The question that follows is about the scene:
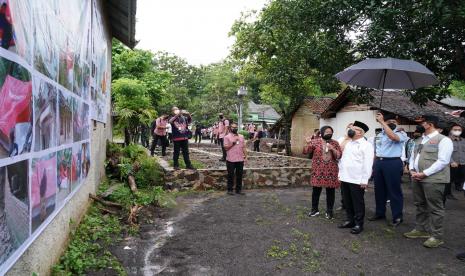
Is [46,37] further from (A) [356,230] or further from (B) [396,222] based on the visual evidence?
(B) [396,222]

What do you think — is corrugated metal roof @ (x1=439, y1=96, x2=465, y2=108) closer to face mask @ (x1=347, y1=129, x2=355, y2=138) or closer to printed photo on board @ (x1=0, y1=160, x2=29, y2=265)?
face mask @ (x1=347, y1=129, x2=355, y2=138)

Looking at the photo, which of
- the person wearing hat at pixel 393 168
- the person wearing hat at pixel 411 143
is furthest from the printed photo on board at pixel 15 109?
the person wearing hat at pixel 411 143

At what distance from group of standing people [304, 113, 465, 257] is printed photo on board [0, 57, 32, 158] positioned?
4.77 metres

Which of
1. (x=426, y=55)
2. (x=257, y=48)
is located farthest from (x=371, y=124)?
(x=426, y=55)

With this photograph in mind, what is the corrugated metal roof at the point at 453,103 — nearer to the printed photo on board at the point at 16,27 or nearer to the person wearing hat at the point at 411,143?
the person wearing hat at the point at 411,143

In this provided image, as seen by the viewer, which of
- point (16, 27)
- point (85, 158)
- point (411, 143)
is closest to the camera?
point (16, 27)

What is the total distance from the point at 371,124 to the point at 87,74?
15.6m

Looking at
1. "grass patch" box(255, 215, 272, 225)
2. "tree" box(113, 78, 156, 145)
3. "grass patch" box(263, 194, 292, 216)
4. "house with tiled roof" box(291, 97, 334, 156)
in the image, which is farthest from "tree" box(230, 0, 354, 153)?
"house with tiled roof" box(291, 97, 334, 156)

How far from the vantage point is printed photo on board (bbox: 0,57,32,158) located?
2.17 meters

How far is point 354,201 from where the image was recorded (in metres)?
6.03

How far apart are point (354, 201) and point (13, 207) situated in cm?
496

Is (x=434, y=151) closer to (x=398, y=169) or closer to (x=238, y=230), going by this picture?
(x=398, y=169)

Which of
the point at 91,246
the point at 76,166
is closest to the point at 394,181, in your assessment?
the point at 91,246

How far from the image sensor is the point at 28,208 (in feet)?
9.00
